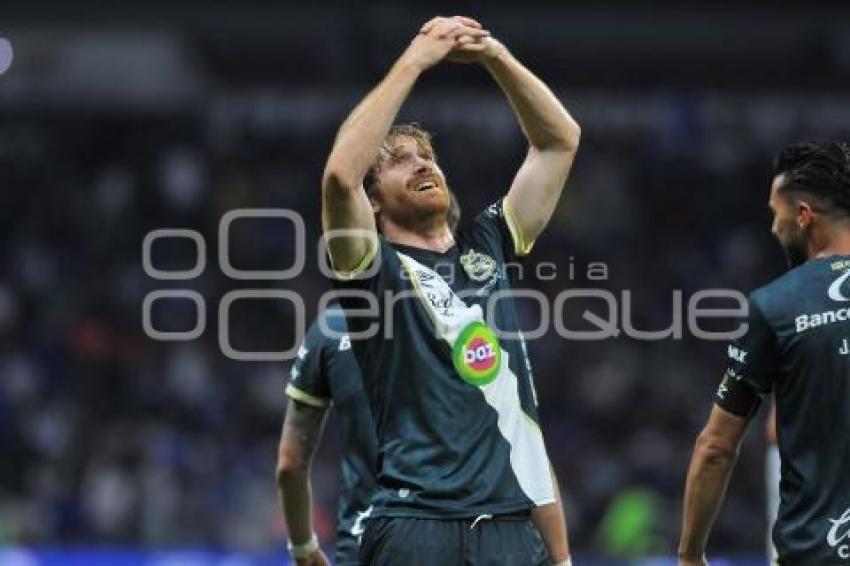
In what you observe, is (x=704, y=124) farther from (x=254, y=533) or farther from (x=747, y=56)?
(x=254, y=533)

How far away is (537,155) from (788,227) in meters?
0.81

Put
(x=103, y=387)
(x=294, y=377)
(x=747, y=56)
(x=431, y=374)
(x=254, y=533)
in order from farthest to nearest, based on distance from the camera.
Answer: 1. (x=747, y=56)
2. (x=103, y=387)
3. (x=254, y=533)
4. (x=294, y=377)
5. (x=431, y=374)

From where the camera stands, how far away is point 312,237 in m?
18.7

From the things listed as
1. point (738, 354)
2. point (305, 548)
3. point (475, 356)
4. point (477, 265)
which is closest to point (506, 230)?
point (477, 265)

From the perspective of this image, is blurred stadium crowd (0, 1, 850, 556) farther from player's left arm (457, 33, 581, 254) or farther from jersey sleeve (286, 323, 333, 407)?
player's left arm (457, 33, 581, 254)

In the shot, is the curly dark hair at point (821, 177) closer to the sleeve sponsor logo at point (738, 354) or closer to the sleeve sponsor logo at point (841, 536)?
the sleeve sponsor logo at point (738, 354)

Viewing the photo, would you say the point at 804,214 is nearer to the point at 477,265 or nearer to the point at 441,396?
the point at 477,265

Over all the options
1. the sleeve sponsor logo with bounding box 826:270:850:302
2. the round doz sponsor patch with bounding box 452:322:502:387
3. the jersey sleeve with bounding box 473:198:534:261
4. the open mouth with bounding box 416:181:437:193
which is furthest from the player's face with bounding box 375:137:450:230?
the sleeve sponsor logo with bounding box 826:270:850:302

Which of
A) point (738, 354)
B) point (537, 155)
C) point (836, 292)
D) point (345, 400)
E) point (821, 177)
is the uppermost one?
point (537, 155)

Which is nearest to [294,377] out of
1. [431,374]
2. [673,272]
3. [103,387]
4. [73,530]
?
[431,374]

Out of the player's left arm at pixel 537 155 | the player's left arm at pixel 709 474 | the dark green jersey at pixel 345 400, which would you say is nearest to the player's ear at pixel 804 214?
the player's left arm at pixel 709 474

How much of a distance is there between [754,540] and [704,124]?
707 cm

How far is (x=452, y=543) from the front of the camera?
4.69m

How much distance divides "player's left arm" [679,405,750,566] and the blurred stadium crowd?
8.52 m
